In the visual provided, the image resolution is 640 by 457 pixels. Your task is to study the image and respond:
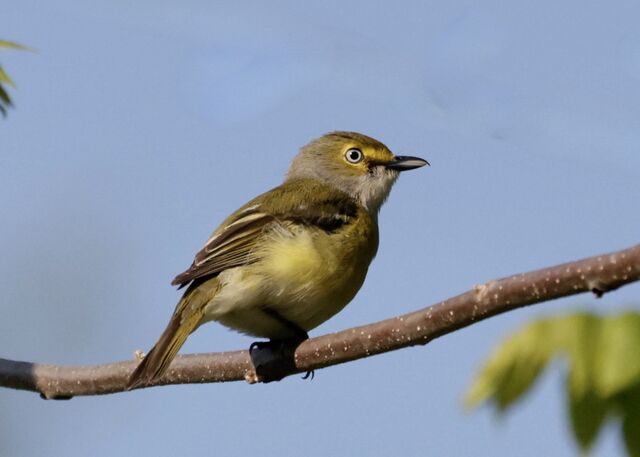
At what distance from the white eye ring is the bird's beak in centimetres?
26

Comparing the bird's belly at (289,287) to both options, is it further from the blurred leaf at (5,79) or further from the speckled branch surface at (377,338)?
the blurred leaf at (5,79)

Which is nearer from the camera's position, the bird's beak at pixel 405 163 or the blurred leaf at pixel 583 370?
the blurred leaf at pixel 583 370

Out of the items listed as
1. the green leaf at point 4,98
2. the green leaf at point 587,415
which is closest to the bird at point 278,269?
the green leaf at point 4,98

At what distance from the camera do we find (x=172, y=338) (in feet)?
16.2

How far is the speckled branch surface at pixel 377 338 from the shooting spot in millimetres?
2701

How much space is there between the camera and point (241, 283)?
5.52 metres

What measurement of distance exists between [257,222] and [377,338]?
2493 mm

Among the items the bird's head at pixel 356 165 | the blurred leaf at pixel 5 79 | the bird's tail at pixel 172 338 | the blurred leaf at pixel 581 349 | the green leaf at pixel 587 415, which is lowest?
the bird's tail at pixel 172 338

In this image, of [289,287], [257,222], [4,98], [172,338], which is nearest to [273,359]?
[172,338]

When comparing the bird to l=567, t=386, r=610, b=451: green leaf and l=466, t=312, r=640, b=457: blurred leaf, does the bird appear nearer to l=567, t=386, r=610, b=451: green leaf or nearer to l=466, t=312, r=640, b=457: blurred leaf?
l=466, t=312, r=640, b=457: blurred leaf

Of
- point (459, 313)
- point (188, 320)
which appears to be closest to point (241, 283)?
point (188, 320)

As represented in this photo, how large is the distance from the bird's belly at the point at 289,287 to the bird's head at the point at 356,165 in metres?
1.22

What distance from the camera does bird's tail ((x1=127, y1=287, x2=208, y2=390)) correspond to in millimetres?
4602

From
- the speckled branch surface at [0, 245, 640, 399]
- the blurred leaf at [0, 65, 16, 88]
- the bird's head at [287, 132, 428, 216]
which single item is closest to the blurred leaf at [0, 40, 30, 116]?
the blurred leaf at [0, 65, 16, 88]
